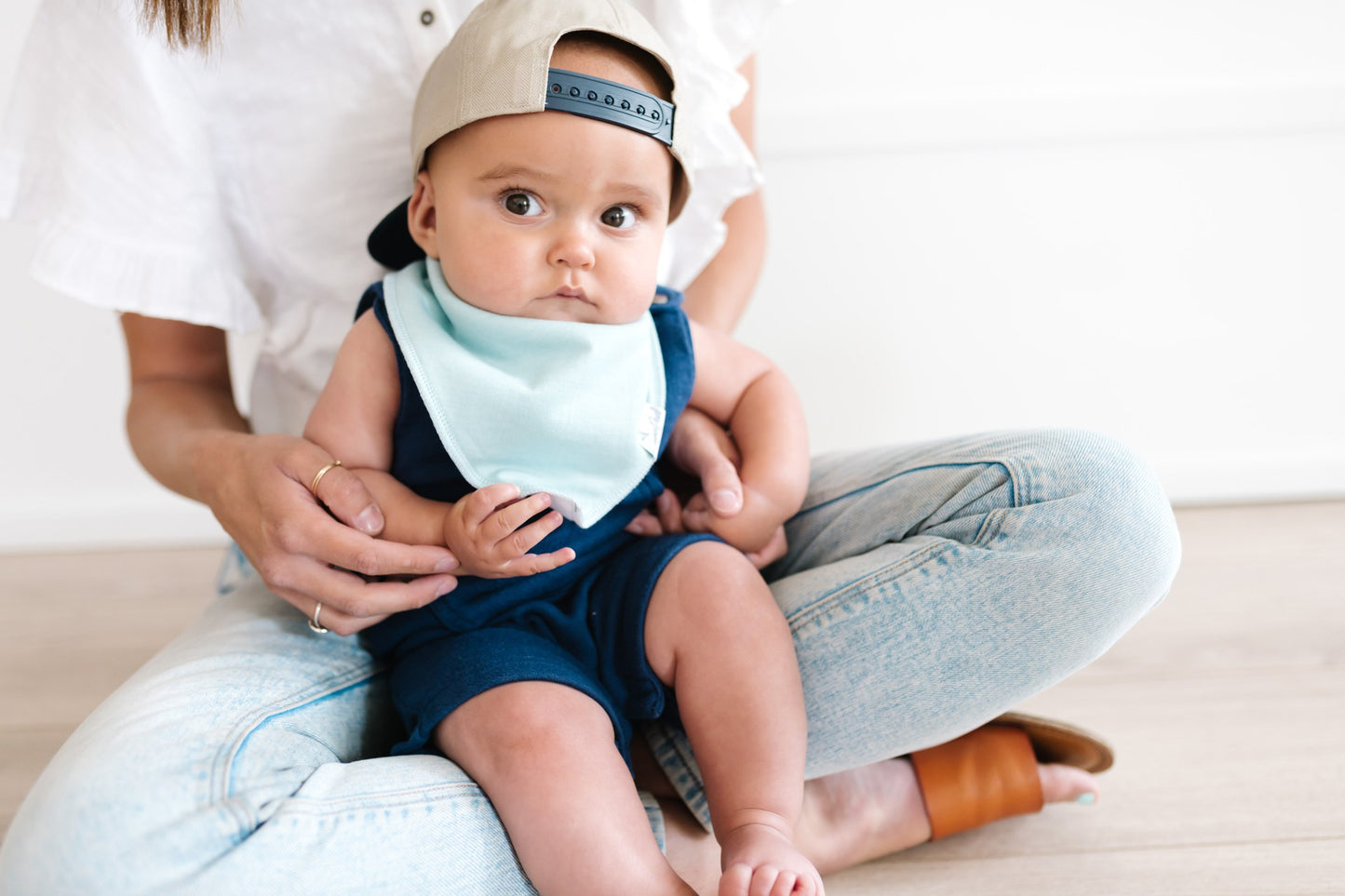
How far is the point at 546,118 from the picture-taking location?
779 millimetres

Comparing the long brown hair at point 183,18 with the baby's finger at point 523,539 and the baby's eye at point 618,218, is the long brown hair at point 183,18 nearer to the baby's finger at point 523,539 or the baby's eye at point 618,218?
the baby's eye at point 618,218

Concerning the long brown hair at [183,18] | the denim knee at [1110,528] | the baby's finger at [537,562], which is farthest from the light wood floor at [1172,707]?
the long brown hair at [183,18]

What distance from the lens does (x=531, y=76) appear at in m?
0.77

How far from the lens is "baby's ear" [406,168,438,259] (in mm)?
859

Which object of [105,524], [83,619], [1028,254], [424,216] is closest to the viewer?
[424,216]

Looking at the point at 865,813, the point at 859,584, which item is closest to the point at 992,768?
the point at 865,813

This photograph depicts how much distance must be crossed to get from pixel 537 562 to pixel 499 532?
53mm

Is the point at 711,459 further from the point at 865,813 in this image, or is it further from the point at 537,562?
the point at 865,813

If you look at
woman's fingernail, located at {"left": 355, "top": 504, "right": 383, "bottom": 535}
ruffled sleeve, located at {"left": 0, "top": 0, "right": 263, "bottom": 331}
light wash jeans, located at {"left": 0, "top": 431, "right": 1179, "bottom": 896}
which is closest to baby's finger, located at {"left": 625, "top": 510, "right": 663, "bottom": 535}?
light wash jeans, located at {"left": 0, "top": 431, "right": 1179, "bottom": 896}

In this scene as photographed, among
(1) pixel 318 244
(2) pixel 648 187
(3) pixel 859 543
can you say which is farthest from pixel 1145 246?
(1) pixel 318 244

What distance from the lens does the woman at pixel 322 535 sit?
676mm

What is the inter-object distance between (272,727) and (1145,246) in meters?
1.45

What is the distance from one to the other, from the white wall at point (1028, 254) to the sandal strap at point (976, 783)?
2.62ft

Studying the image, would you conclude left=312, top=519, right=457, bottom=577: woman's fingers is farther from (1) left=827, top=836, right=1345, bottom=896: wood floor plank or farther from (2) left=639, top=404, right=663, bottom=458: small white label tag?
(1) left=827, top=836, right=1345, bottom=896: wood floor plank
